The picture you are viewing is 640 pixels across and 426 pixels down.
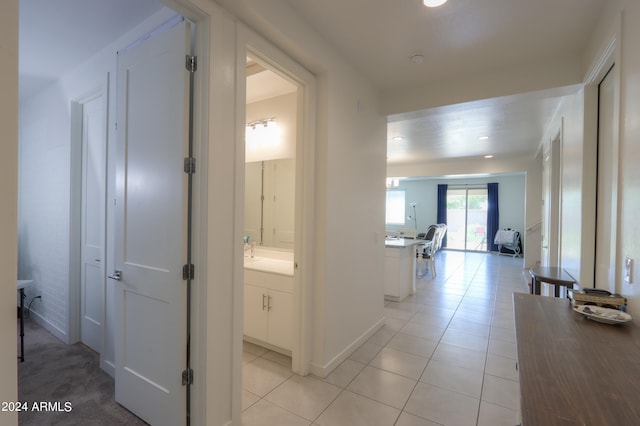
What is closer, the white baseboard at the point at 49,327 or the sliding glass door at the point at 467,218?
the white baseboard at the point at 49,327

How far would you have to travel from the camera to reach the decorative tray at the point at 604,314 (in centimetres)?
128

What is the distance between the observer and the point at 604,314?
1.33 m

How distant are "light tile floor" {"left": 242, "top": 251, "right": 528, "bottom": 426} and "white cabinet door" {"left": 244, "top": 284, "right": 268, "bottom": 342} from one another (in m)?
0.17

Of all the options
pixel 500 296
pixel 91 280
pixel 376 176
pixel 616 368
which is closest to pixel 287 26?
pixel 376 176

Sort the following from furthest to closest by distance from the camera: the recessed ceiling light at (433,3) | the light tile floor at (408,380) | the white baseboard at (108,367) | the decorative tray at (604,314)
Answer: the white baseboard at (108,367) < the light tile floor at (408,380) < the recessed ceiling light at (433,3) < the decorative tray at (604,314)

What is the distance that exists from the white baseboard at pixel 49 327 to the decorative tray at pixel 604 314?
4.05 m

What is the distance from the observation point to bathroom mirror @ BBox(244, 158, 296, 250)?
336cm

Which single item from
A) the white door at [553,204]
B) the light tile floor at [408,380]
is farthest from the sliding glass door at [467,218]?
the light tile floor at [408,380]

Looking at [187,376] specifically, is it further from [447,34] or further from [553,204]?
[553,204]

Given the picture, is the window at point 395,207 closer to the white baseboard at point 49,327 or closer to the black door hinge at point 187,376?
the white baseboard at point 49,327

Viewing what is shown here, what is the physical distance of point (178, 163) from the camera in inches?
62.2

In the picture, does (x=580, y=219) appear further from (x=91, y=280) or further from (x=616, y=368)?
(x=91, y=280)

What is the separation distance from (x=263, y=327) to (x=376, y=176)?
1927 millimetres

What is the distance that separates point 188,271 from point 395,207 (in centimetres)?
1085
